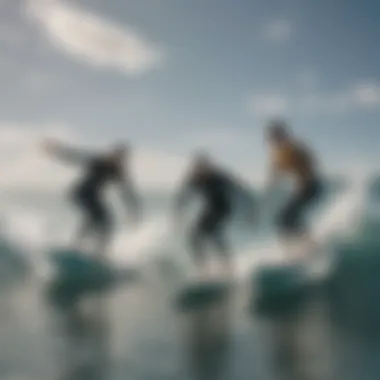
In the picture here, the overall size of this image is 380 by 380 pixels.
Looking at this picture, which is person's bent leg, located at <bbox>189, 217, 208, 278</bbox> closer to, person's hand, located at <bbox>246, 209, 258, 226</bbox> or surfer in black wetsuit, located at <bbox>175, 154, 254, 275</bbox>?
surfer in black wetsuit, located at <bbox>175, 154, 254, 275</bbox>

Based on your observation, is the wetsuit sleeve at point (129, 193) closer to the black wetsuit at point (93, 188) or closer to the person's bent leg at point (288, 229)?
the black wetsuit at point (93, 188)

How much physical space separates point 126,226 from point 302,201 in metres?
0.49

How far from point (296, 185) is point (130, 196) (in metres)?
0.46

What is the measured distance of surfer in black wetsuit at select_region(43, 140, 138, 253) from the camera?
210 centimetres

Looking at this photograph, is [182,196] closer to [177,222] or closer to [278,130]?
[177,222]

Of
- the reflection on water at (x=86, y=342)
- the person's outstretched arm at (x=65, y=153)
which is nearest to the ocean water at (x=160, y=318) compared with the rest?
the reflection on water at (x=86, y=342)

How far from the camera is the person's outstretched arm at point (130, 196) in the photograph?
211cm

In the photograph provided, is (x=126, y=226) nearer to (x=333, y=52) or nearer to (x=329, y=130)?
(x=329, y=130)

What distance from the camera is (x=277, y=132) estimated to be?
216 cm

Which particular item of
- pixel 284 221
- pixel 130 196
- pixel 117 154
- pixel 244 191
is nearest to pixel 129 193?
pixel 130 196

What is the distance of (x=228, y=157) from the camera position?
7.02 feet

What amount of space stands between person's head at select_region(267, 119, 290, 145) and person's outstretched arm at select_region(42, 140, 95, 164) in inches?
19.6

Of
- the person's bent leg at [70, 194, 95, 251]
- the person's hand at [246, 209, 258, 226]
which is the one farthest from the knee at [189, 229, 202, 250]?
the person's bent leg at [70, 194, 95, 251]

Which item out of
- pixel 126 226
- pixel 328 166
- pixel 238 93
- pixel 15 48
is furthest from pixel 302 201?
pixel 15 48
